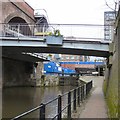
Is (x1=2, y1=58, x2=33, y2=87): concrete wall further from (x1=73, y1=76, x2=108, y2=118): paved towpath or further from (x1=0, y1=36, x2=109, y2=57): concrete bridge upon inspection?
(x1=73, y1=76, x2=108, y2=118): paved towpath

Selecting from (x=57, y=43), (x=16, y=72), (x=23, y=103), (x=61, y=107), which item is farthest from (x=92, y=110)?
(x=16, y=72)

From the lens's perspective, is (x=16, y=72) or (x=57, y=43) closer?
(x=57, y=43)

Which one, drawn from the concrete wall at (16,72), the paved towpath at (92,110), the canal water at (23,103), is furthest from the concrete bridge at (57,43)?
the concrete wall at (16,72)

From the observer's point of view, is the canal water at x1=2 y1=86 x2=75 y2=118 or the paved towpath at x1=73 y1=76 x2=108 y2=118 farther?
the canal water at x1=2 y1=86 x2=75 y2=118

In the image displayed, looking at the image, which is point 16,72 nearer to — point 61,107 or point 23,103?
point 23,103

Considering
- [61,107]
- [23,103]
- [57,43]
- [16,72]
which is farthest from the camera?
[16,72]

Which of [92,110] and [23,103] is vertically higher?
[92,110]

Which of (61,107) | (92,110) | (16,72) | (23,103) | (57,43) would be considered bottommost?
(23,103)

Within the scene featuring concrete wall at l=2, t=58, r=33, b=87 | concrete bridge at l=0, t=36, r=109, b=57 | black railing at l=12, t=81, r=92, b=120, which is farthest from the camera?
concrete wall at l=2, t=58, r=33, b=87

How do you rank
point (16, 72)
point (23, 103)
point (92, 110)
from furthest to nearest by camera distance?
point (16, 72) → point (23, 103) → point (92, 110)

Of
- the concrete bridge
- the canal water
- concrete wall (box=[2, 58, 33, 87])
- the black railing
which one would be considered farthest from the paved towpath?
concrete wall (box=[2, 58, 33, 87])

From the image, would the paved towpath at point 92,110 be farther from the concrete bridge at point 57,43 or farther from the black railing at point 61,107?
the concrete bridge at point 57,43

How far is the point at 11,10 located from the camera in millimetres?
63438

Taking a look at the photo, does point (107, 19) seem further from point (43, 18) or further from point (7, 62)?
point (43, 18)
